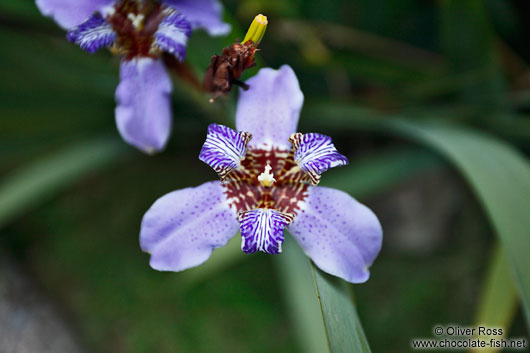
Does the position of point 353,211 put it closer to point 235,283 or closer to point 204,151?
point 204,151

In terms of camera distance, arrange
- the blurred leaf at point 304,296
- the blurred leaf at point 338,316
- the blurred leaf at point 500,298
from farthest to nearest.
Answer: the blurred leaf at point 500,298, the blurred leaf at point 304,296, the blurred leaf at point 338,316

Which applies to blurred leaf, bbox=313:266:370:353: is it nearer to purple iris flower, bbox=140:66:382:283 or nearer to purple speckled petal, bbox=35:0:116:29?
purple iris flower, bbox=140:66:382:283

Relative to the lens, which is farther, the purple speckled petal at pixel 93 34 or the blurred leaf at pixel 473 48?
the blurred leaf at pixel 473 48

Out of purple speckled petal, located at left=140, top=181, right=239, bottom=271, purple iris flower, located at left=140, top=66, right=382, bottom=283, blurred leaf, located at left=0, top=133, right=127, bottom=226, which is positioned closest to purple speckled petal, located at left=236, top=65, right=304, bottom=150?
purple iris flower, located at left=140, top=66, right=382, bottom=283

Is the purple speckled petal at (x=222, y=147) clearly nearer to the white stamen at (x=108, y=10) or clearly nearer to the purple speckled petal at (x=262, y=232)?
the purple speckled petal at (x=262, y=232)

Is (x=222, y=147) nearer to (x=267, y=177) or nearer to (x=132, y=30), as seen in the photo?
(x=267, y=177)

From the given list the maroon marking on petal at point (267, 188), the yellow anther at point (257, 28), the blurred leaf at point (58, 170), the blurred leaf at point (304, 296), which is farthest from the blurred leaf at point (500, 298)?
the blurred leaf at point (58, 170)

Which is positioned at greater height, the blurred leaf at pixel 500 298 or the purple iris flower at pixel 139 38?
the purple iris flower at pixel 139 38
